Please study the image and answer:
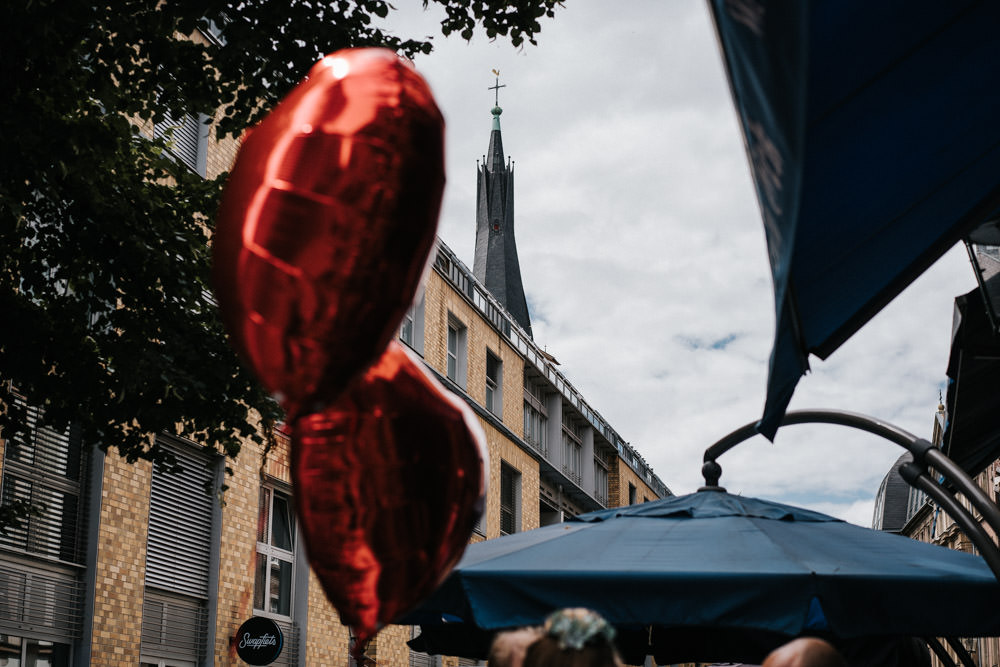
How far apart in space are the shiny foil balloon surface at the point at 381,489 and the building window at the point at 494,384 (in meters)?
27.5

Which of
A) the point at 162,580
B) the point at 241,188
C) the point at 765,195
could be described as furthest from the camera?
the point at 162,580

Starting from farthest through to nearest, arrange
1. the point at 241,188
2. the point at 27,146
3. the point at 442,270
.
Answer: the point at 442,270 → the point at 27,146 → the point at 241,188

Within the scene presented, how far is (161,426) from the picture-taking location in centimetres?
781

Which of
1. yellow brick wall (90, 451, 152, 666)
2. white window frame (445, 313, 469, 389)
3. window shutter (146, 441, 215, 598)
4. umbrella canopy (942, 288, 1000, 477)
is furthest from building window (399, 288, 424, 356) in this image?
umbrella canopy (942, 288, 1000, 477)

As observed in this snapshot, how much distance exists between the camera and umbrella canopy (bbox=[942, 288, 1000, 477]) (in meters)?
5.77

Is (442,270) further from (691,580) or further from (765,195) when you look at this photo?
(765,195)

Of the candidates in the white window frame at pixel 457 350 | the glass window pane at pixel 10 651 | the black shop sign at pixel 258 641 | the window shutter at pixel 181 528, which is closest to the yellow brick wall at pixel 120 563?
the window shutter at pixel 181 528

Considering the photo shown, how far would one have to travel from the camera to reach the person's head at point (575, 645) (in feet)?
9.43

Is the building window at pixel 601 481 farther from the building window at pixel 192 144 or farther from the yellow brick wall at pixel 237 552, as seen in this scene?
the building window at pixel 192 144

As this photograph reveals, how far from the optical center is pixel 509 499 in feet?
102

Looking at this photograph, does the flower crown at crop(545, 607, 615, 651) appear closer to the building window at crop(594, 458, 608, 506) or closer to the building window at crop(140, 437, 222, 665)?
the building window at crop(140, 437, 222, 665)

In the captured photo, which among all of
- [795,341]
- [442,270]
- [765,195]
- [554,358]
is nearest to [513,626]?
[795,341]

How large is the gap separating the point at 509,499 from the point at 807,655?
92.2ft

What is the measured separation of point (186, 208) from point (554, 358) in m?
29.1
